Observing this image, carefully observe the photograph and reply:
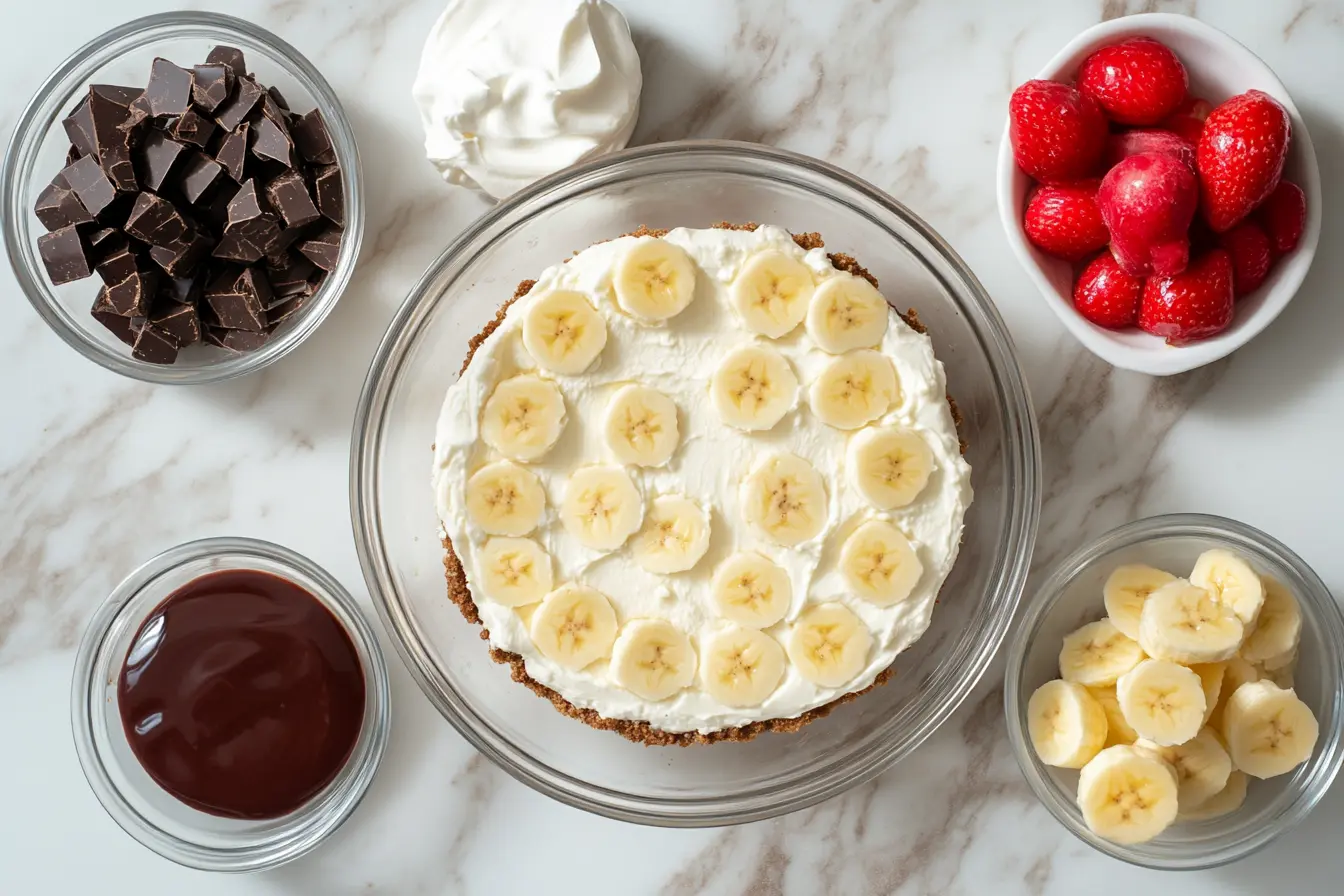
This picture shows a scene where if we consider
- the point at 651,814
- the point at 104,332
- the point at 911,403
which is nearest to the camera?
the point at 911,403

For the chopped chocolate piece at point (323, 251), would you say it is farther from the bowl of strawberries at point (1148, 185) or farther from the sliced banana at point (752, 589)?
the bowl of strawberries at point (1148, 185)

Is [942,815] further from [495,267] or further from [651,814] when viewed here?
[495,267]

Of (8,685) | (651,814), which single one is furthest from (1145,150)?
(8,685)

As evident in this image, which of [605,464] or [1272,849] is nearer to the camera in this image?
[605,464]

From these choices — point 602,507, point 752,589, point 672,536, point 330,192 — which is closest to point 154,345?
point 330,192

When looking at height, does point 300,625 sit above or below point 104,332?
below
